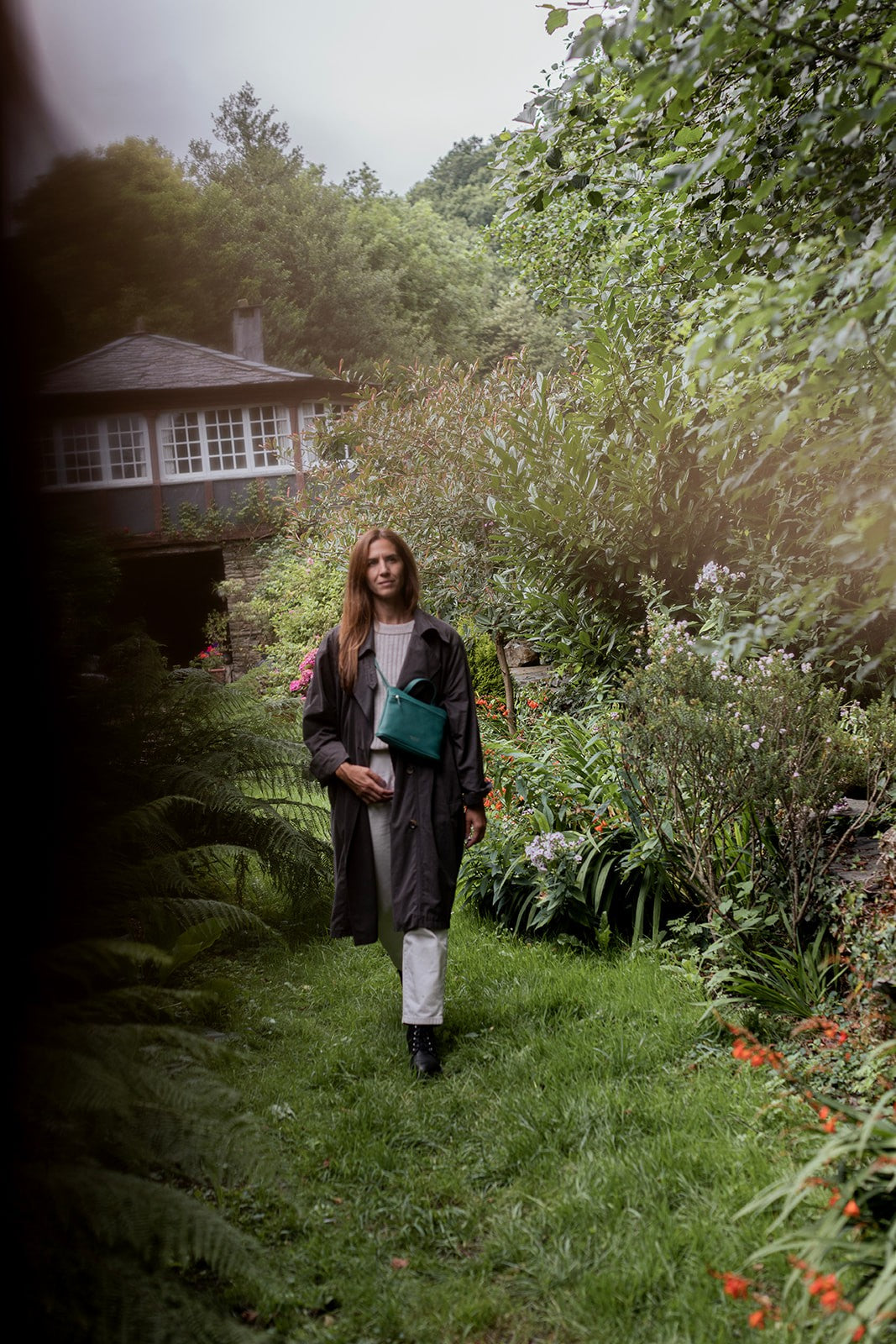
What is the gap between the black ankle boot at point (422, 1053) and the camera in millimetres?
3191

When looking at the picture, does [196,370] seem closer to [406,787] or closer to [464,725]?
[464,725]

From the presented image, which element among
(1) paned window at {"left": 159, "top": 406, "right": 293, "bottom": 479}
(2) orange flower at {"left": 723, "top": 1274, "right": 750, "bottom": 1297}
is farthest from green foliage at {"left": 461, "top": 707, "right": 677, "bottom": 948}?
(1) paned window at {"left": 159, "top": 406, "right": 293, "bottom": 479}

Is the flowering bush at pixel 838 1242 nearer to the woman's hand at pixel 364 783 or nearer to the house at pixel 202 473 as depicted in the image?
the woman's hand at pixel 364 783

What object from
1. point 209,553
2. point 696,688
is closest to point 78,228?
point 696,688

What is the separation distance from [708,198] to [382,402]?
6.46 metres

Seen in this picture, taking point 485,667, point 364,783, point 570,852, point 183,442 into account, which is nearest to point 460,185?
point 183,442

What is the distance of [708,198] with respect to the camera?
3.15 meters

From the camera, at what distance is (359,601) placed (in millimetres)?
3584

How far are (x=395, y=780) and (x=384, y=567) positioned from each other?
0.77 m

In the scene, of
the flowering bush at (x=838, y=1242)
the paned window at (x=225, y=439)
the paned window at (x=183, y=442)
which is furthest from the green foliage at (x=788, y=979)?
the paned window at (x=183, y=442)

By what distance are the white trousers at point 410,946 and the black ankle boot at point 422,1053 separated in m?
0.04

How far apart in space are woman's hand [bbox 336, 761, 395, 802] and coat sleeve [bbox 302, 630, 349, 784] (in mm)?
37

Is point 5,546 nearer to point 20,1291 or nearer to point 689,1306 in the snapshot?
point 20,1291

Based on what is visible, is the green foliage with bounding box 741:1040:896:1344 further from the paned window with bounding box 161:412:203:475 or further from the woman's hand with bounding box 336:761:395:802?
the paned window with bounding box 161:412:203:475
